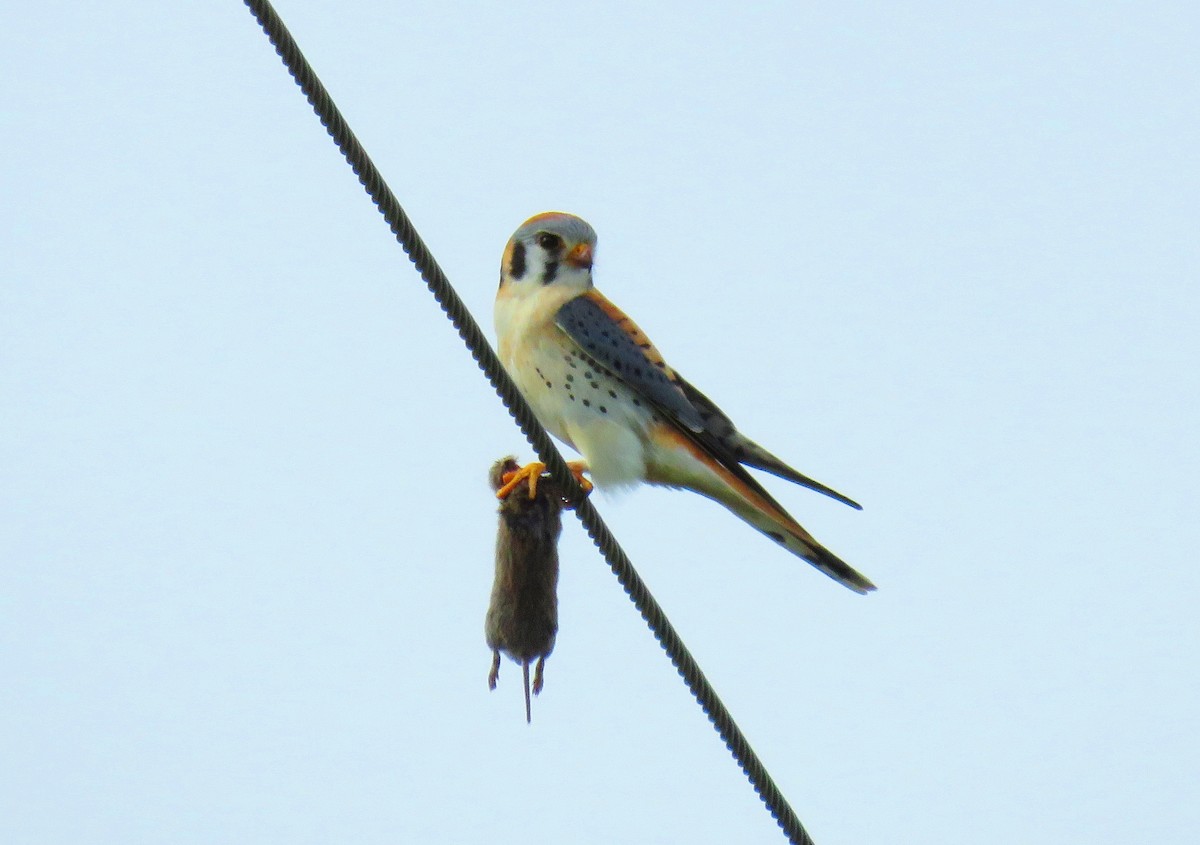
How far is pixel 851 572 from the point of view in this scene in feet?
14.1

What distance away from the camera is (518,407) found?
9.69ft

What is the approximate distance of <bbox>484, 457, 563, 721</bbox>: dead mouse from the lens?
13.0 feet

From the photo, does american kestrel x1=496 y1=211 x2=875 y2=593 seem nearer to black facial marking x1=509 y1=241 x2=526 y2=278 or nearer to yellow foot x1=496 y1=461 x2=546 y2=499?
black facial marking x1=509 y1=241 x2=526 y2=278

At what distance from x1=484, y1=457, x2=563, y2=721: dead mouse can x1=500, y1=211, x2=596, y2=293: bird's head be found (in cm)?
98

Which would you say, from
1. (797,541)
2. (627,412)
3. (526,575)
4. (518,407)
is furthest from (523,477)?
(518,407)

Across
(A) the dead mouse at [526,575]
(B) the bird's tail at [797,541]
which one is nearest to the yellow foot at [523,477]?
(A) the dead mouse at [526,575]

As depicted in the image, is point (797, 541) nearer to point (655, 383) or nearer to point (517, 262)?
point (655, 383)

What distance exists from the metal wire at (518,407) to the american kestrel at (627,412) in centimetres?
109

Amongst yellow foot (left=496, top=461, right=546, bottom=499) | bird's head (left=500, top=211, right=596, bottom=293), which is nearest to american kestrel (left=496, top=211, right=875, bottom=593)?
bird's head (left=500, top=211, right=596, bottom=293)

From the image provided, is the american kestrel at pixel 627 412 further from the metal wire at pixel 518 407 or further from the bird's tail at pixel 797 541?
the metal wire at pixel 518 407

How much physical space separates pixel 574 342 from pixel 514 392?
5.39 ft

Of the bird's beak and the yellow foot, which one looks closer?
the yellow foot

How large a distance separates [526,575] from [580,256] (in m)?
1.31

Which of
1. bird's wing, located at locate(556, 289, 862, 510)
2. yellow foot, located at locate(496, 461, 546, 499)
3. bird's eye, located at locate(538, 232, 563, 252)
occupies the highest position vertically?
bird's eye, located at locate(538, 232, 563, 252)
